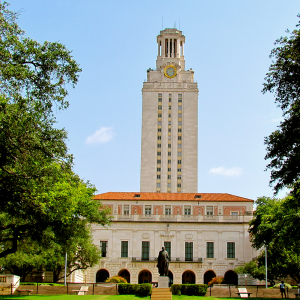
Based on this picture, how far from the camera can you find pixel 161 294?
32156 millimetres

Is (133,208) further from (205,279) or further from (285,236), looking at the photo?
(285,236)

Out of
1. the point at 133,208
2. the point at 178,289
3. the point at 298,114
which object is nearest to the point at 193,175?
the point at 133,208

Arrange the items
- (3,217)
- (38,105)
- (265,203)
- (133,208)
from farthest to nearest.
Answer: (133,208) → (265,203) → (3,217) → (38,105)

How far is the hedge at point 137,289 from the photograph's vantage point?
119ft

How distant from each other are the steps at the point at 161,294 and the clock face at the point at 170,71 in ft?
266

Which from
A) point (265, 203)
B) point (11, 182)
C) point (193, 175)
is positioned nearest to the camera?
point (11, 182)

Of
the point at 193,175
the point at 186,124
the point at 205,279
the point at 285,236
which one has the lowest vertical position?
the point at 205,279

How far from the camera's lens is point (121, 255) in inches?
2704

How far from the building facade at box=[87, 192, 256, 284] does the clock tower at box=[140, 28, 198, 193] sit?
29893mm

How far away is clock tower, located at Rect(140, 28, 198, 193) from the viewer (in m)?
101

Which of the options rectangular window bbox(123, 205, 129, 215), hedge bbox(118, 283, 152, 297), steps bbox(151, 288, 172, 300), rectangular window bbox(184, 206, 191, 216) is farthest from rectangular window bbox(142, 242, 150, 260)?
steps bbox(151, 288, 172, 300)

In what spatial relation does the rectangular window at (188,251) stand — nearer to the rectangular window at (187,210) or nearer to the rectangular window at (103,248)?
the rectangular window at (187,210)

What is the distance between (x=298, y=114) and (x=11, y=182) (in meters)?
13.4

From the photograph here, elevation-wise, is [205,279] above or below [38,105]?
below
